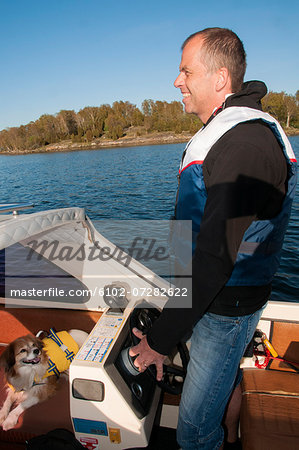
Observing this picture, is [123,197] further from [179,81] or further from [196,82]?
[196,82]

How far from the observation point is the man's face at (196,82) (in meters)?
1.49

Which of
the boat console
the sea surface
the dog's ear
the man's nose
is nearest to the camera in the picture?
the man's nose

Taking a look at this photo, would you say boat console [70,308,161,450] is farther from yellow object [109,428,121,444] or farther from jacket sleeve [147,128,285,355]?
jacket sleeve [147,128,285,355]

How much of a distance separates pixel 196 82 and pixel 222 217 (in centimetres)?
78

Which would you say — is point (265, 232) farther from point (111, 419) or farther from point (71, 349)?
point (71, 349)

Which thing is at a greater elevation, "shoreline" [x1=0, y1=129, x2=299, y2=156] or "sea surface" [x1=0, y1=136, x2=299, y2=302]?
"shoreline" [x1=0, y1=129, x2=299, y2=156]

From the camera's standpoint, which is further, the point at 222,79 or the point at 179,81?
the point at 179,81

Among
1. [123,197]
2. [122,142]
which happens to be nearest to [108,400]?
[123,197]

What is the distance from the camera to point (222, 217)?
117 cm

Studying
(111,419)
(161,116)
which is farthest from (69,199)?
(161,116)

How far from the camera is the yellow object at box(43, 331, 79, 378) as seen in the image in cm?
266

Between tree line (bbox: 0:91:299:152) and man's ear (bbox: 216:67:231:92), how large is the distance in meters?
93.4

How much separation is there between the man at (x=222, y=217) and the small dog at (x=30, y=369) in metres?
1.35

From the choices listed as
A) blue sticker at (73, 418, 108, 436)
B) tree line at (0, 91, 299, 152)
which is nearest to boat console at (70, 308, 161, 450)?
blue sticker at (73, 418, 108, 436)
